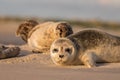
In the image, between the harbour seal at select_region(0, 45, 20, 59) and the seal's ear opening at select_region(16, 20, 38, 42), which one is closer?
the harbour seal at select_region(0, 45, 20, 59)

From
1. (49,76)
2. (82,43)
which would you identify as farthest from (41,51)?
(49,76)

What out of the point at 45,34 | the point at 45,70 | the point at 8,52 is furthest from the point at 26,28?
the point at 45,70

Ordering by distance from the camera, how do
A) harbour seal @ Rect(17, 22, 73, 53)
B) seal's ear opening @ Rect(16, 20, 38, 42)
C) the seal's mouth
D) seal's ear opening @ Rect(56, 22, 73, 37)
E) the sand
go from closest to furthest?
the sand < the seal's mouth < seal's ear opening @ Rect(56, 22, 73, 37) < harbour seal @ Rect(17, 22, 73, 53) < seal's ear opening @ Rect(16, 20, 38, 42)

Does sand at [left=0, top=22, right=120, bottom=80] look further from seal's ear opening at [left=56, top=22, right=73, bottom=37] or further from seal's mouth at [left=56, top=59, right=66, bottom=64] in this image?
seal's ear opening at [left=56, top=22, right=73, bottom=37]

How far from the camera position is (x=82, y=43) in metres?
7.71

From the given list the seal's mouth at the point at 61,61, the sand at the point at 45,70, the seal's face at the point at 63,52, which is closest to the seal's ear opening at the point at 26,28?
the sand at the point at 45,70

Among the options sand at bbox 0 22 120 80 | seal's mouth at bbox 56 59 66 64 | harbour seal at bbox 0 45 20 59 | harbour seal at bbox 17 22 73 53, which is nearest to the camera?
sand at bbox 0 22 120 80

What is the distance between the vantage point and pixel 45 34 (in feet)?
31.5

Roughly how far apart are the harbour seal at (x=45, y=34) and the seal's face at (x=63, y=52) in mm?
1335

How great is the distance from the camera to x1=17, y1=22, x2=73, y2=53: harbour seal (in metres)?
9.04

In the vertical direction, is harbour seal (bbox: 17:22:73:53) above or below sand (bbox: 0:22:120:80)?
above

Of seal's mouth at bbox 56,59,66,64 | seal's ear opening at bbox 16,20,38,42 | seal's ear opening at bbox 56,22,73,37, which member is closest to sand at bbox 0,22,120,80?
seal's mouth at bbox 56,59,66,64

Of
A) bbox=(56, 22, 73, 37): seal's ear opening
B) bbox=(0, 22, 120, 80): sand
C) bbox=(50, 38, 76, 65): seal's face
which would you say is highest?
bbox=(56, 22, 73, 37): seal's ear opening

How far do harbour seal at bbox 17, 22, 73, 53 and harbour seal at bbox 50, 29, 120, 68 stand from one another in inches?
45.0
